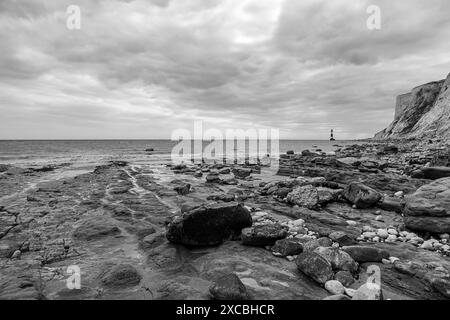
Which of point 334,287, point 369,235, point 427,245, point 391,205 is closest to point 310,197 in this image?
point 391,205

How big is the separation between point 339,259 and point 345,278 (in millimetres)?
500

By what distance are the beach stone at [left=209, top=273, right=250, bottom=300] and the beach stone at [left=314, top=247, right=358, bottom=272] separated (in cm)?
196

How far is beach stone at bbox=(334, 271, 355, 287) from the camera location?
15.9 feet

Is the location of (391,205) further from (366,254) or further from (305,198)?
(366,254)

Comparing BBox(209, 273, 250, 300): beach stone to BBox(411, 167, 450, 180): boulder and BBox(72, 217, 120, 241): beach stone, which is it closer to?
BBox(72, 217, 120, 241): beach stone

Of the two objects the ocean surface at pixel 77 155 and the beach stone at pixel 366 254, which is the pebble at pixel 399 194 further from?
the ocean surface at pixel 77 155

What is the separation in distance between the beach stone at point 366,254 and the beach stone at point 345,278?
37.3 inches

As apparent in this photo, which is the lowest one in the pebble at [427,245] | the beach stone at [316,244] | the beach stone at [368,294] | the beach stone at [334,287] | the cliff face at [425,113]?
the beach stone at [334,287]

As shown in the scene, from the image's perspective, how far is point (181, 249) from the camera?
22.3 ft

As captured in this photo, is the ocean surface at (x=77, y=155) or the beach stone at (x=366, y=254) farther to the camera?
the ocean surface at (x=77, y=155)

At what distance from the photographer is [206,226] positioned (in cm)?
704

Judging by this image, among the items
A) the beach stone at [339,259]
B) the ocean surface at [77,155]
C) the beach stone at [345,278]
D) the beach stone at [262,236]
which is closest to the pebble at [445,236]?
the beach stone at [339,259]

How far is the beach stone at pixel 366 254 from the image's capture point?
5816 millimetres
